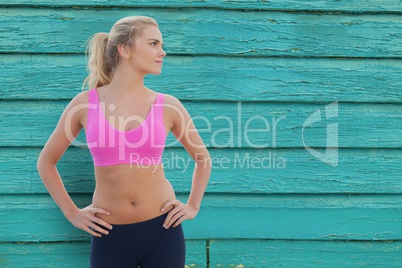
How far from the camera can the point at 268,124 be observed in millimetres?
2873

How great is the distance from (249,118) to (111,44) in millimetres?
1010

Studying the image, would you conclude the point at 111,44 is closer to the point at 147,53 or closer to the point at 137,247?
the point at 147,53

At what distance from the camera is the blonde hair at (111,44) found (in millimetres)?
2182

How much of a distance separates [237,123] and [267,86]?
28 centimetres

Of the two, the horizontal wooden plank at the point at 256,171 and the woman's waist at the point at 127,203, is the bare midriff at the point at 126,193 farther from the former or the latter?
the horizontal wooden plank at the point at 256,171

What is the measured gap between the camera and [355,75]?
289 centimetres

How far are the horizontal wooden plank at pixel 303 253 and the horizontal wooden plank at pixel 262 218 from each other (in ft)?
0.14

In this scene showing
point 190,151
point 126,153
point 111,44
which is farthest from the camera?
point 190,151

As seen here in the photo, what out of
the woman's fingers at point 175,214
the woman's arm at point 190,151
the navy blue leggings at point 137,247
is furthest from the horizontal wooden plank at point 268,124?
the navy blue leggings at point 137,247

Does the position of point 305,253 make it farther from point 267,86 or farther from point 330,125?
point 267,86

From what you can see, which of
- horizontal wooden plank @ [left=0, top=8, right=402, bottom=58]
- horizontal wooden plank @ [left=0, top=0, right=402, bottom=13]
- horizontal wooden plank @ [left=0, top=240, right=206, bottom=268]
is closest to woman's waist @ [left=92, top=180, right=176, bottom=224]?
horizontal wooden plank @ [left=0, top=240, right=206, bottom=268]

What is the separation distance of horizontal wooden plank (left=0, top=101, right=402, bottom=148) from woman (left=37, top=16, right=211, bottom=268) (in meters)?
0.59

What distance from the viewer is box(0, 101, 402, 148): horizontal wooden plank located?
2.81m

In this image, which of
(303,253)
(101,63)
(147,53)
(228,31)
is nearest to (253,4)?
(228,31)
